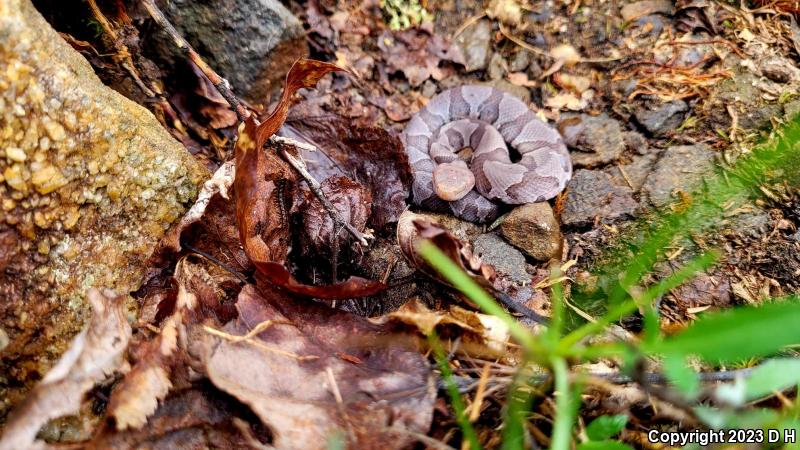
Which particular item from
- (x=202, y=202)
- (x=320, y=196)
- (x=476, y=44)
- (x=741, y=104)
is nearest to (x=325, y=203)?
(x=320, y=196)

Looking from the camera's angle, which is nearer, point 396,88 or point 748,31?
point 748,31

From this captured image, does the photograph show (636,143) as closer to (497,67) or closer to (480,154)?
(480,154)

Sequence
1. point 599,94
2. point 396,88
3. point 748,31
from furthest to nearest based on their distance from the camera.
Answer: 1. point 396,88
2. point 599,94
3. point 748,31

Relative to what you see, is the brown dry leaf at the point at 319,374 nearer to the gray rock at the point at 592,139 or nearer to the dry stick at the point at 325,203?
the dry stick at the point at 325,203

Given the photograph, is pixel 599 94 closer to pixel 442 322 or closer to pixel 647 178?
pixel 647 178

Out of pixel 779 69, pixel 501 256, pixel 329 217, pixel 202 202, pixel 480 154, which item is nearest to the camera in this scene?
pixel 202 202

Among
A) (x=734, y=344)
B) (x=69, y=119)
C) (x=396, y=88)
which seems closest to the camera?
(x=734, y=344)

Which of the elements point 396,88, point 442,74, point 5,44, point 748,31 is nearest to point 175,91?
point 5,44

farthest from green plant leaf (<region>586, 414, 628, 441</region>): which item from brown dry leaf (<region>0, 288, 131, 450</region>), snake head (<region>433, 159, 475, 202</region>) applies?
snake head (<region>433, 159, 475, 202</region>)
